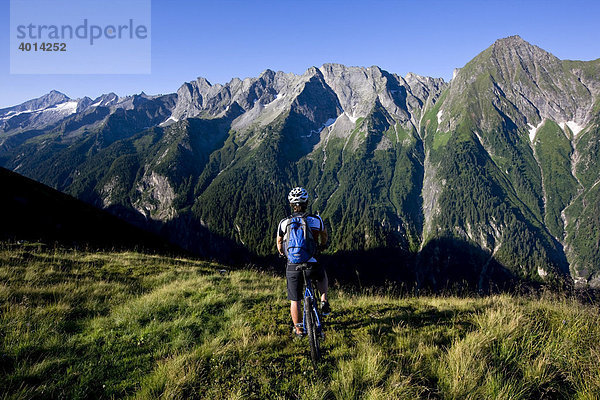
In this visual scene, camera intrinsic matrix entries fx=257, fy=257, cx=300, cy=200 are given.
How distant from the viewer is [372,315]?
8.13m

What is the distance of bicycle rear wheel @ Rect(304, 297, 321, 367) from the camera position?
5.56 meters

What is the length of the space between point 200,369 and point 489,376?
16.9ft

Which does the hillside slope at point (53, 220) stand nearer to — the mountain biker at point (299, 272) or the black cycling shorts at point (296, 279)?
the mountain biker at point (299, 272)

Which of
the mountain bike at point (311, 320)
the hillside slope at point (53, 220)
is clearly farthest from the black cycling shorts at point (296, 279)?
the hillside slope at point (53, 220)

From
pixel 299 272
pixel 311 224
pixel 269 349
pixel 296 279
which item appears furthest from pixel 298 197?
pixel 269 349

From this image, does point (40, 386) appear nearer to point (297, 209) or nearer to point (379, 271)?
point (297, 209)

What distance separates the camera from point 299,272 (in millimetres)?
6559

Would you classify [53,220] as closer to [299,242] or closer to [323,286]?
[299,242]

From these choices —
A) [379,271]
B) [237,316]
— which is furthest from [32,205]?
[379,271]

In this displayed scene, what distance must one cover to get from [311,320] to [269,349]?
47.4 inches

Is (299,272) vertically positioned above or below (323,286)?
above

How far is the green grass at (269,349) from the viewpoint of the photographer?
437 centimetres

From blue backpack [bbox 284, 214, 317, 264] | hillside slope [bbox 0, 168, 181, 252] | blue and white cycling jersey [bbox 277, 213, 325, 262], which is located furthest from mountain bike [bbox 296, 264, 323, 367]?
hillside slope [bbox 0, 168, 181, 252]

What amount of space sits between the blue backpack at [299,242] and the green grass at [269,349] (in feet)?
6.92
